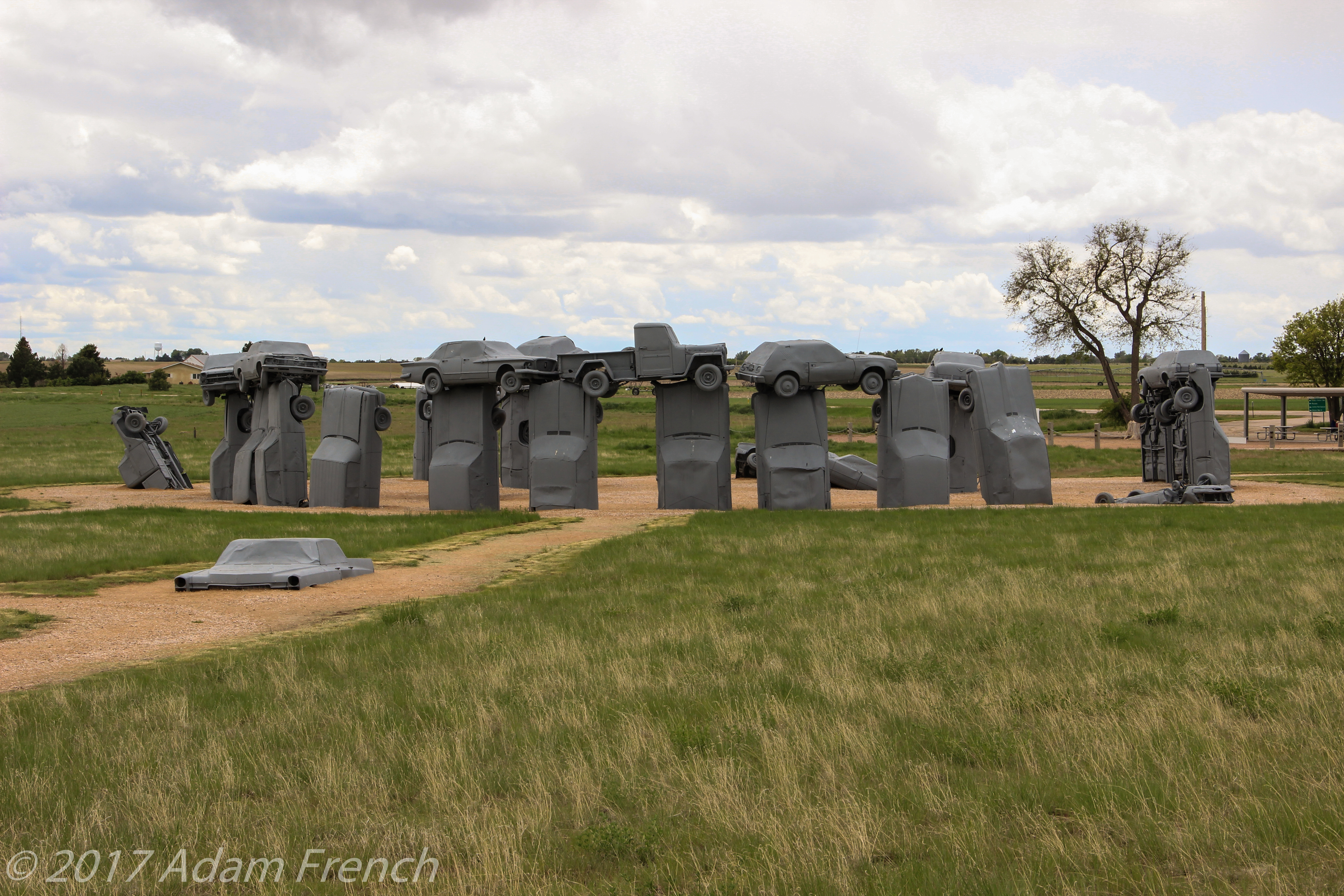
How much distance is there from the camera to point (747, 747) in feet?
23.4

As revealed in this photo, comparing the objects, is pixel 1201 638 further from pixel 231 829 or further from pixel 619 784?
pixel 231 829

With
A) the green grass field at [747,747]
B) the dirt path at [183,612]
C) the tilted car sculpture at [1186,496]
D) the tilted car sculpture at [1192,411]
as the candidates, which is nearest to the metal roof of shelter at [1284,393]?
the tilted car sculpture at [1192,411]

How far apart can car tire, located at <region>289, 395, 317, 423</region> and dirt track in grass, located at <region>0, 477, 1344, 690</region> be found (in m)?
3.16

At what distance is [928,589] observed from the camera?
12984mm

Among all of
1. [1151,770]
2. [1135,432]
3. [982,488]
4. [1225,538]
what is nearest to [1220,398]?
[1135,432]

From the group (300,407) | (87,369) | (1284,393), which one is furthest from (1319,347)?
(87,369)

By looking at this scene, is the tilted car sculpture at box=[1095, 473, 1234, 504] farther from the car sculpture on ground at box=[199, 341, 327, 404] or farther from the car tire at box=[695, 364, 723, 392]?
the car sculpture on ground at box=[199, 341, 327, 404]

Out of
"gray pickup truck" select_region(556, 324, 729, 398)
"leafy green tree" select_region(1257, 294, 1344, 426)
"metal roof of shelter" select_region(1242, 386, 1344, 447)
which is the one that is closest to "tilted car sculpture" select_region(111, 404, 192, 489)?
"gray pickup truck" select_region(556, 324, 729, 398)

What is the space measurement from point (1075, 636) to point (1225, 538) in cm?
889

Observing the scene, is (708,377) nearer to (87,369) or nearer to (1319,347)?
(1319,347)

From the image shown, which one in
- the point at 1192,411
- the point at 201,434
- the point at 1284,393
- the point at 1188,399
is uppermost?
the point at 1284,393

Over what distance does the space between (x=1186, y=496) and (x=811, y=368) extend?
8692 mm

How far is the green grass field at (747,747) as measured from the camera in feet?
17.7

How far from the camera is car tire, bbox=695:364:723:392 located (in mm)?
24578
